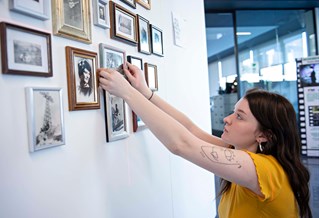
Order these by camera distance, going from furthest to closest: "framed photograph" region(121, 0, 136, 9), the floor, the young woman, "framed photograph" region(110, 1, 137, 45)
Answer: the floor
"framed photograph" region(121, 0, 136, 9)
"framed photograph" region(110, 1, 137, 45)
the young woman

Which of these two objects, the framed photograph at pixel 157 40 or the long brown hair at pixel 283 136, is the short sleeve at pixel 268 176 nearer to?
the long brown hair at pixel 283 136

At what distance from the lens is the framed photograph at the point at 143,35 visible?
1.59 metres

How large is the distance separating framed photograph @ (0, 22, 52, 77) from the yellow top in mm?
854

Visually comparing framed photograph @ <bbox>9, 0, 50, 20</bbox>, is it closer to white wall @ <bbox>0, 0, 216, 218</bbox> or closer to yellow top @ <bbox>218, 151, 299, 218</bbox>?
white wall @ <bbox>0, 0, 216, 218</bbox>

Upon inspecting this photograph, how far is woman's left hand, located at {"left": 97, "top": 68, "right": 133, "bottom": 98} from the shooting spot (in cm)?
116

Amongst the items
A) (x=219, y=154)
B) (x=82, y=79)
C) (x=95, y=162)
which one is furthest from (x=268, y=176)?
(x=82, y=79)

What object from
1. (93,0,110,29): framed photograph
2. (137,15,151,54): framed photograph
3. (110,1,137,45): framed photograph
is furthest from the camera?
(137,15,151,54): framed photograph

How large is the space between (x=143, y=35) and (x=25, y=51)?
867mm

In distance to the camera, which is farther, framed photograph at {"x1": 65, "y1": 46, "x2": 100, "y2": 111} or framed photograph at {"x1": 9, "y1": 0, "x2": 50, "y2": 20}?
framed photograph at {"x1": 65, "y1": 46, "x2": 100, "y2": 111}

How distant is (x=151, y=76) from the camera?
1708mm

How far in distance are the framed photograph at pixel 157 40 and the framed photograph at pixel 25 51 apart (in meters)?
0.89

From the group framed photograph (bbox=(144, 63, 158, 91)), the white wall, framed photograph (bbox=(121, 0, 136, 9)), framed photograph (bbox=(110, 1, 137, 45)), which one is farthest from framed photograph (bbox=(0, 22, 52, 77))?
framed photograph (bbox=(144, 63, 158, 91))

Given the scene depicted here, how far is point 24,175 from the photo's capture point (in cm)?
88

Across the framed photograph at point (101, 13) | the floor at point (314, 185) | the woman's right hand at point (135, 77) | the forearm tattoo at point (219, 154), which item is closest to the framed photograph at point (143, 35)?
the woman's right hand at point (135, 77)
